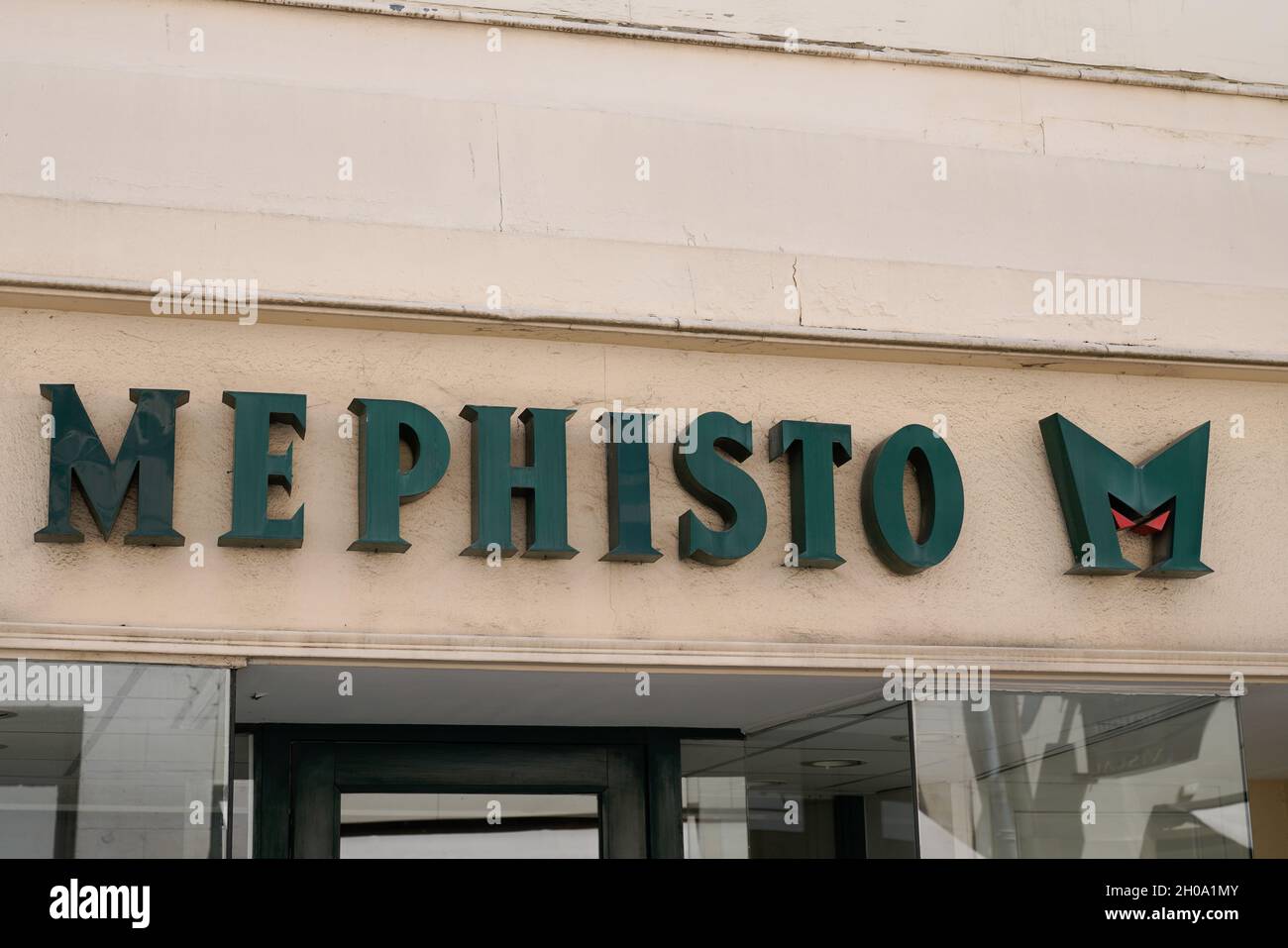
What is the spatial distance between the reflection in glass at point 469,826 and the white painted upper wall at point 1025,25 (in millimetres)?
4084

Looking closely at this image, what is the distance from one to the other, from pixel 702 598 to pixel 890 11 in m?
3.50

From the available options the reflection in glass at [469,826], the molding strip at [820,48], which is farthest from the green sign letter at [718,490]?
the molding strip at [820,48]

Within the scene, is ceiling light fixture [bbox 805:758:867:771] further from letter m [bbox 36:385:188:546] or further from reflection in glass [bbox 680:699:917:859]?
letter m [bbox 36:385:188:546]

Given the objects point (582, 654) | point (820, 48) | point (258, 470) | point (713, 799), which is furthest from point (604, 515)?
point (820, 48)

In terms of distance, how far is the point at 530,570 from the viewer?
24.0 feet

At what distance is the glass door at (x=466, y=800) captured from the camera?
8.38 m

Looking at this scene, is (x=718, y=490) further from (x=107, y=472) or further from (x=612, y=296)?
(x=107, y=472)

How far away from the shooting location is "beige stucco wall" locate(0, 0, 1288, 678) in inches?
279

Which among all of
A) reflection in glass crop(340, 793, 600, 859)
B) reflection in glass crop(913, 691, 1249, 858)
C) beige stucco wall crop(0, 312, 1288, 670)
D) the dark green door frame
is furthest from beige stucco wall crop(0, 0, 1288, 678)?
reflection in glass crop(340, 793, 600, 859)

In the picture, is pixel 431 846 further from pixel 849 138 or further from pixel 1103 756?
pixel 849 138

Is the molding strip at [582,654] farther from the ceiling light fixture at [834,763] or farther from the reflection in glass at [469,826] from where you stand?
the reflection in glass at [469,826]

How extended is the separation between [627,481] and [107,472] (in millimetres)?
2259

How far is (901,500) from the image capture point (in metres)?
7.72

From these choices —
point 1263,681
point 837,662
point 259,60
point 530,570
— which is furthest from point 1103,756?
point 259,60
